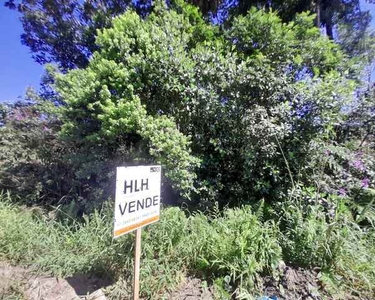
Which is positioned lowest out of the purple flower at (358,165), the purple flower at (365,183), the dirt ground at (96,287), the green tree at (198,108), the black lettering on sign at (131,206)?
the dirt ground at (96,287)

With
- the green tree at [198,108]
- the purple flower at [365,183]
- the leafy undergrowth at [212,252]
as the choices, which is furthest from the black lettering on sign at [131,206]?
the purple flower at [365,183]

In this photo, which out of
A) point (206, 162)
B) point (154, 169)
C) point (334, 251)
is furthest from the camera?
point (206, 162)

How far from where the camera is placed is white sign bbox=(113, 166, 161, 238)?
1.65 m

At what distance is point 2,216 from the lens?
Result: 2.85m

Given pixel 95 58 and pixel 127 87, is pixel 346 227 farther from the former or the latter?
pixel 95 58

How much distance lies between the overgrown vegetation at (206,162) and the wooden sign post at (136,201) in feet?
1.34

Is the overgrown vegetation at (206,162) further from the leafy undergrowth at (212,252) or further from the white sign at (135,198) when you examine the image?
the white sign at (135,198)

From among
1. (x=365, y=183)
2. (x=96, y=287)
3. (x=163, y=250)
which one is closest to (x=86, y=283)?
(x=96, y=287)

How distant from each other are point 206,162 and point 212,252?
4.76ft

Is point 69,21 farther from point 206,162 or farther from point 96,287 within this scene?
point 96,287

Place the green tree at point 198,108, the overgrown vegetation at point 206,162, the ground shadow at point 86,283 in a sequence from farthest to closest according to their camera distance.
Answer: the green tree at point 198,108 < the overgrown vegetation at point 206,162 < the ground shadow at point 86,283

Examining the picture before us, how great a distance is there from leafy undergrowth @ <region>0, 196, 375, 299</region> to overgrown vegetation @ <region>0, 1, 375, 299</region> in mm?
14

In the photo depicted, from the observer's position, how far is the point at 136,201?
5.92ft

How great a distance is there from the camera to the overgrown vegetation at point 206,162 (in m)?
2.22
